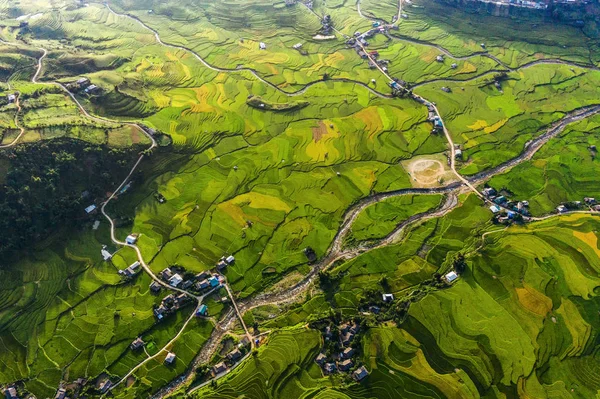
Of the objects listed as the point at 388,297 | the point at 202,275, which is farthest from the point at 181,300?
the point at 388,297

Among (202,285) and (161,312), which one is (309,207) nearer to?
(202,285)

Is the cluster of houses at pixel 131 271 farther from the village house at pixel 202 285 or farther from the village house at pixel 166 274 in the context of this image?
the village house at pixel 202 285

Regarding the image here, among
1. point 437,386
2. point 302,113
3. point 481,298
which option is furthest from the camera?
point 302,113

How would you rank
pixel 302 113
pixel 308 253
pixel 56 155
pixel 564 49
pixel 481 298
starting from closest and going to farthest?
pixel 481 298
pixel 308 253
pixel 56 155
pixel 302 113
pixel 564 49

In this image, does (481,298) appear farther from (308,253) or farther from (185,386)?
(185,386)

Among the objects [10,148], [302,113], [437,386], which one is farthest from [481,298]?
[10,148]

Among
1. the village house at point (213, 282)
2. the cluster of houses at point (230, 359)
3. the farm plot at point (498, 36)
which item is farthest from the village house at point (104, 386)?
the farm plot at point (498, 36)

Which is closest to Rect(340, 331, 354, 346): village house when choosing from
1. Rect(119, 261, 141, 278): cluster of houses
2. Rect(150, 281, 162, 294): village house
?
Rect(150, 281, 162, 294): village house
